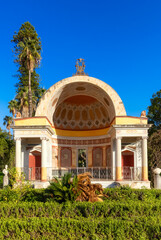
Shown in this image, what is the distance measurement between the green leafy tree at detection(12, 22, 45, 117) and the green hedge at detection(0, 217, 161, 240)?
819 inches

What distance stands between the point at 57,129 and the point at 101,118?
4979 millimetres

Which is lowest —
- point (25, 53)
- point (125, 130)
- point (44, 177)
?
point (44, 177)

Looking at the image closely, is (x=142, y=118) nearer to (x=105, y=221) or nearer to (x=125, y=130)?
(x=125, y=130)

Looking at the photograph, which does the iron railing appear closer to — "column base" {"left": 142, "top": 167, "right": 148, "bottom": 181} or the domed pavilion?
the domed pavilion

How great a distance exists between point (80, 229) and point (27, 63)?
964 inches

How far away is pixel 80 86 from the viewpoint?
2319 cm

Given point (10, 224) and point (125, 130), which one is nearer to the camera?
point (10, 224)

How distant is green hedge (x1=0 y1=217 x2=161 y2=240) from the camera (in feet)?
22.4

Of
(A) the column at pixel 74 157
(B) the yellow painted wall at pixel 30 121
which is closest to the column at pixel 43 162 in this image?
(B) the yellow painted wall at pixel 30 121

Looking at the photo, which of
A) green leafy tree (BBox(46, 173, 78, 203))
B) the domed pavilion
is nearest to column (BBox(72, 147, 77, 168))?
the domed pavilion

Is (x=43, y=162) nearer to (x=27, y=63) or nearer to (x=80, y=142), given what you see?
(x=80, y=142)

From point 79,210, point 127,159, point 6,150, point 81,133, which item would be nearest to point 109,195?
point 79,210

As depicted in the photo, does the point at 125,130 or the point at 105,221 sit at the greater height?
the point at 125,130

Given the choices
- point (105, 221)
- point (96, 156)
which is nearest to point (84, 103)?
point (96, 156)
